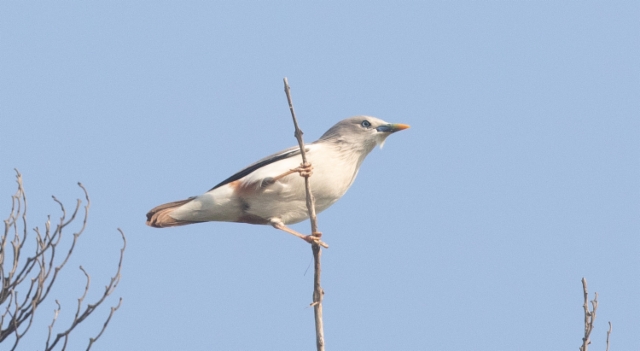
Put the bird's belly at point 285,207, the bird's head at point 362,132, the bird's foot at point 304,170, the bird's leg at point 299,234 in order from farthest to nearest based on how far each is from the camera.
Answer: the bird's head at point 362,132 → the bird's belly at point 285,207 → the bird's foot at point 304,170 → the bird's leg at point 299,234

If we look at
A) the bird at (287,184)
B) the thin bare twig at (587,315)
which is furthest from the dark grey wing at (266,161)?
the thin bare twig at (587,315)

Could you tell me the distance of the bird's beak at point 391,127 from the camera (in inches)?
336

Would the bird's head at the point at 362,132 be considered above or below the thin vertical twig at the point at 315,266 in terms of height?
above

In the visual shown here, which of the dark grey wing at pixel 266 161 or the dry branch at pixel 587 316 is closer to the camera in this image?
the dry branch at pixel 587 316

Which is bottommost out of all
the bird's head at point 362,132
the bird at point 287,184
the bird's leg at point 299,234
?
the bird's leg at point 299,234

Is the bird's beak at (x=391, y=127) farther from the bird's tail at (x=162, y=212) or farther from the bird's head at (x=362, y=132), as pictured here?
the bird's tail at (x=162, y=212)

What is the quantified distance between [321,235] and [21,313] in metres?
2.81

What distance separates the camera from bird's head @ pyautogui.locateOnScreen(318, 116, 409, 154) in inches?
334

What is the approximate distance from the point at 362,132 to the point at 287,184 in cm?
111

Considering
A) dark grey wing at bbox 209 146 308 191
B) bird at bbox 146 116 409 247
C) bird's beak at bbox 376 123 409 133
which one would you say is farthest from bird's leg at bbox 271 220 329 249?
bird's beak at bbox 376 123 409 133

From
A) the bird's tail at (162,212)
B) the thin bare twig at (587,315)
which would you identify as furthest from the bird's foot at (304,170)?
the thin bare twig at (587,315)

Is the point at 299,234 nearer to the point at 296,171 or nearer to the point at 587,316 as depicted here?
the point at 296,171

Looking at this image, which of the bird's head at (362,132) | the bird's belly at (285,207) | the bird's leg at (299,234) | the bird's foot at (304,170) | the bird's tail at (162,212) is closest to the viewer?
the bird's leg at (299,234)

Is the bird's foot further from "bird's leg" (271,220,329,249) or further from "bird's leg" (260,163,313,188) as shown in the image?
"bird's leg" (271,220,329,249)
